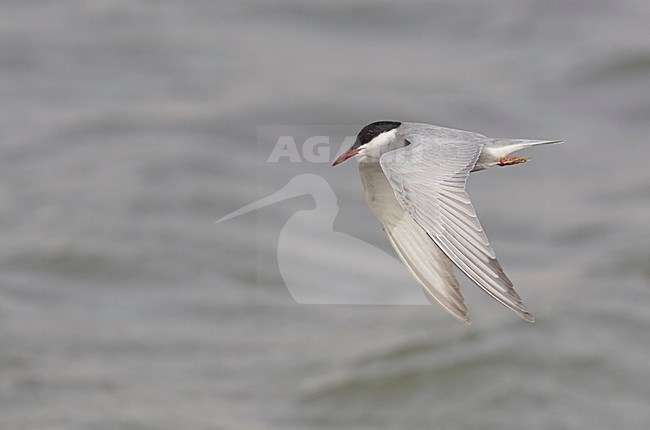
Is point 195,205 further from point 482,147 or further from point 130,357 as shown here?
point 482,147

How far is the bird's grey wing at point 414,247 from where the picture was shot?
579 centimetres

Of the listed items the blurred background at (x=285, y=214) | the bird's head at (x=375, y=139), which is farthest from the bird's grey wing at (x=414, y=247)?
the blurred background at (x=285, y=214)

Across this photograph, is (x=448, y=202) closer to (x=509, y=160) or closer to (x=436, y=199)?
(x=436, y=199)

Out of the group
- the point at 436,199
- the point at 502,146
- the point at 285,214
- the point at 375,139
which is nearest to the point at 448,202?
the point at 436,199

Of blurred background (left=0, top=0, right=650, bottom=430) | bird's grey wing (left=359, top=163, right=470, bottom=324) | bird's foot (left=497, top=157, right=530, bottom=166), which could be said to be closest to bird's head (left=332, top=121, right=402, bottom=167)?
bird's grey wing (left=359, top=163, right=470, bottom=324)

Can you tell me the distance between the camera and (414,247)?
623cm

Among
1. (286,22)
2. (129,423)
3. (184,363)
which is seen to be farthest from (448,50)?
(129,423)

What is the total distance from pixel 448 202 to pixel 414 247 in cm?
82

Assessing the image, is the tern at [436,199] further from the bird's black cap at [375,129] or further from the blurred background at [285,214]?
the blurred background at [285,214]

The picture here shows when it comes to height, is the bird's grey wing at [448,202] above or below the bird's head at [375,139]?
below

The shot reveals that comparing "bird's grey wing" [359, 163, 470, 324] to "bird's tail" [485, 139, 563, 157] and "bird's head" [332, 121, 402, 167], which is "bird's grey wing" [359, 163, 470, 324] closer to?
"bird's head" [332, 121, 402, 167]

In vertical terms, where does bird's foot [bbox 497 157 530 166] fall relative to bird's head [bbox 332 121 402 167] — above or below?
below

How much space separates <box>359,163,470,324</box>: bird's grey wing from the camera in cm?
579

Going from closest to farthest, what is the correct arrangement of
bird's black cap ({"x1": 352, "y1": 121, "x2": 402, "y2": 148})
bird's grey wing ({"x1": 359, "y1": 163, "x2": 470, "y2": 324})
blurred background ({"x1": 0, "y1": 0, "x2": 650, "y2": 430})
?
bird's grey wing ({"x1": 359, "y1": 163, "x2": 470, "y2": 324})
bird's black cap ({"x1": 352, "y1": 121, "x2": 402, "y2": 148})
blurred background ({"x1": 0, "y1": 0, "x2": 650, "y2": 430})
